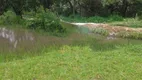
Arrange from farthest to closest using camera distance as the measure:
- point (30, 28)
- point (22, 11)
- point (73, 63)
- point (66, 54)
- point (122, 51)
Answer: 1. point (22, 11)
2. point (30, 28)
3. point (122, 51)
4. point (66, 54)
5. point (73, 63)

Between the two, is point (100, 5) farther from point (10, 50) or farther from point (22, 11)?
point (10, 50)

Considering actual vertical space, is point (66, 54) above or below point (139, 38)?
above

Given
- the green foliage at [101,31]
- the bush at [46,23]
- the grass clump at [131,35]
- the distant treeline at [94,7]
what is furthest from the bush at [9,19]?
the grass clump at [131,35]

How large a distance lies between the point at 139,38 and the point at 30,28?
584cm

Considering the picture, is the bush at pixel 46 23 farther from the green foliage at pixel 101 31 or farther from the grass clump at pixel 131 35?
the grass clump at pixel 131 35

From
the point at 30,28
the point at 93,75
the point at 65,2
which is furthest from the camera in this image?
the point at 65,2

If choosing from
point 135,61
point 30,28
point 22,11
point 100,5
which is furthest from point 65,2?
point 135,61

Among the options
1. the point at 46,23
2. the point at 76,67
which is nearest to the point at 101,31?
the point at 46,23

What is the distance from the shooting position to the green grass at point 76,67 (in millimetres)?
5121

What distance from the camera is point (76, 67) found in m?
5.67

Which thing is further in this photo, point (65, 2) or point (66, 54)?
point (65, 2)

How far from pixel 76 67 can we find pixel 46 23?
7138mm

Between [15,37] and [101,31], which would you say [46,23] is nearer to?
[15,37]

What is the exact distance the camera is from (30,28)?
13.0 m
